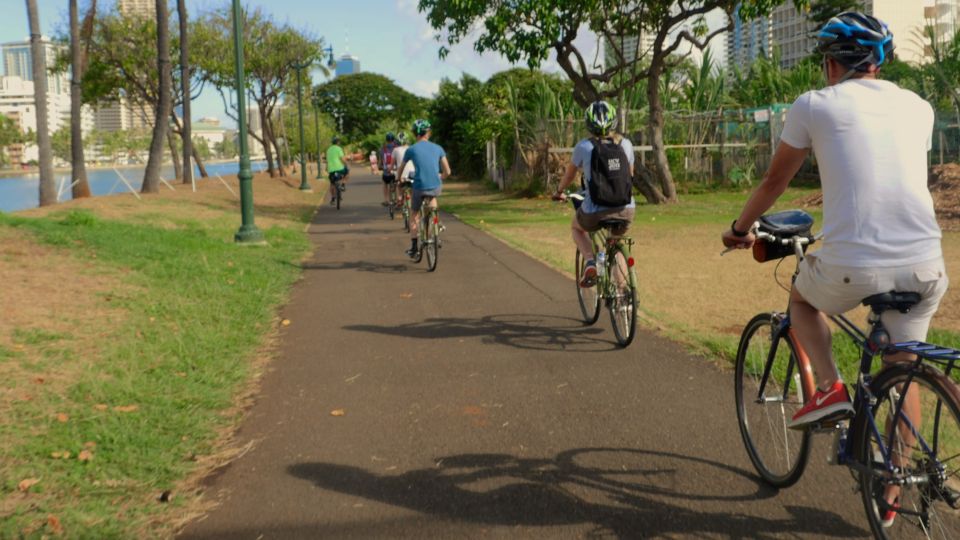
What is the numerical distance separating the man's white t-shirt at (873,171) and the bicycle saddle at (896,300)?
0.36 ft

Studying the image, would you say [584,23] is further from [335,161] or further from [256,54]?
[256,54]

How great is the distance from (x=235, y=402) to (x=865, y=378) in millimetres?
3866

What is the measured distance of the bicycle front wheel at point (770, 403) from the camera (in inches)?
151

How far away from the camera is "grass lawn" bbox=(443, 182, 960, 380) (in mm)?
7387

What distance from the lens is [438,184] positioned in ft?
38.4

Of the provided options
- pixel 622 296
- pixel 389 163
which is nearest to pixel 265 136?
pixel 389 163

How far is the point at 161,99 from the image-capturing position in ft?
88.6

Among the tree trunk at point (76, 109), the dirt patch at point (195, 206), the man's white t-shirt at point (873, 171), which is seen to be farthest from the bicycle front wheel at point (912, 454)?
the tree trunk at point (76, 109)

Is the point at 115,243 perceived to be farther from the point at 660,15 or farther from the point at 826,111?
the point at 660,15

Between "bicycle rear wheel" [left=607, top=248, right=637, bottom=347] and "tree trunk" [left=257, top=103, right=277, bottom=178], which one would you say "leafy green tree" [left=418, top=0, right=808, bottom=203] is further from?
"tree trunk" [left=257, top=103, right=277, bottom=178]

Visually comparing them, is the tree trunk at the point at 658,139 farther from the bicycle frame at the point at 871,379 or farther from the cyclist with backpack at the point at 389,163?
the bicycle frame at the point at 871,379

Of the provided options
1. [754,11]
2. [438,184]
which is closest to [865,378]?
[438,184]

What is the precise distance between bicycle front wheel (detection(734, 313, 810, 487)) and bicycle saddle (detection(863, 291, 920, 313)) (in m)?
0.74

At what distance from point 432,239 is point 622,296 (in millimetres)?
5043
